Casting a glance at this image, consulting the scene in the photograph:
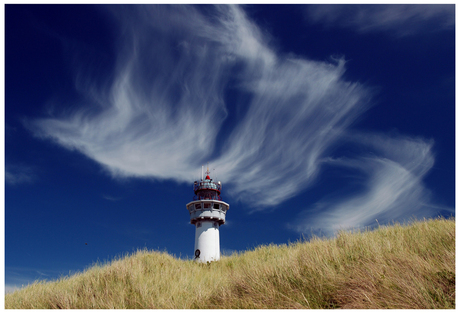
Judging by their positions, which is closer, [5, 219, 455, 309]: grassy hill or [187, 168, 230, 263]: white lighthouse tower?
[5, 219, 455, 309]: grassy hill

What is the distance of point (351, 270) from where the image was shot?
6.54 meters

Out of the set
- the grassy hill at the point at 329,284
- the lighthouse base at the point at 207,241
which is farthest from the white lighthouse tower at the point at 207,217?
the grassy hill at the point at 329,284

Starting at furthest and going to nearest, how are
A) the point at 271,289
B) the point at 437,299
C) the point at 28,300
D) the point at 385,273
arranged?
the point at 28,300
the point at 271,289
the point at 385,273
the point at 437,299

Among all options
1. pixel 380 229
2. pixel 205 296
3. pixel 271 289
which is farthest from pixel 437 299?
pixel 380 229

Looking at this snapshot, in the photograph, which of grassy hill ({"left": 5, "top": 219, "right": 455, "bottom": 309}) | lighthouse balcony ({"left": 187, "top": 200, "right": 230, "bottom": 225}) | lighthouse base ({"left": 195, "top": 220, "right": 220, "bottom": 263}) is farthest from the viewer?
lighthouse balcony ({"left": 187, "top": 200, "right": 230, "bottom": 225})

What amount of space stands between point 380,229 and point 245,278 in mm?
5910

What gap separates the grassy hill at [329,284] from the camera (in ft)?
17.0

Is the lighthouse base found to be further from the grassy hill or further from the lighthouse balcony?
the grassy hill

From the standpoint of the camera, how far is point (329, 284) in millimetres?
5992

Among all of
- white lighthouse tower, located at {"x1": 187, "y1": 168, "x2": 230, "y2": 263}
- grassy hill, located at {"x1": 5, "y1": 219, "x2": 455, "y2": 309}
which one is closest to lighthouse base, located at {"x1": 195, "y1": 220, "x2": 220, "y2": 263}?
white lighthouse tower, located at {"x1": 187, "y1": 168, "x2": 230, "y2": 263}

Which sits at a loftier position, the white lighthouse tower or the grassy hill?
the white lighthouse tower

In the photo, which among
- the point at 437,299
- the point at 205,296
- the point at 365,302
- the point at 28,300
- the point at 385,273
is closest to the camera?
the point at 437,299

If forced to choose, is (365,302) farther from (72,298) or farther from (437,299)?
(72,298)

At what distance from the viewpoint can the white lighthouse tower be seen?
2472 centimetres
